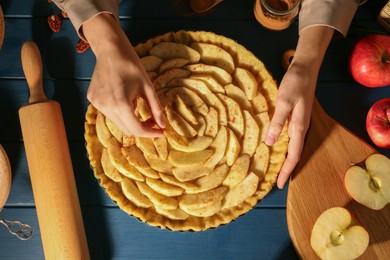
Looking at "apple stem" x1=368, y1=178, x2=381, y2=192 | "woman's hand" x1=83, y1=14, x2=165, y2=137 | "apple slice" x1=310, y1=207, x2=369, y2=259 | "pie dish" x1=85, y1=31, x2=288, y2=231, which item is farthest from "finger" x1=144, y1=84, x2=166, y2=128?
"apple stem" x1=368, y1=178, x2=381, y2=192

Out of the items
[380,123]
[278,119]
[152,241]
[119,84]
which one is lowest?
[152,241]

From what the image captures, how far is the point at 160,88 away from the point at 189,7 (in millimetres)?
481

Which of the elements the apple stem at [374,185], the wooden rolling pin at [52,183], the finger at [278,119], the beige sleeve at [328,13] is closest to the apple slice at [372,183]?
the apple stem at [374,185]

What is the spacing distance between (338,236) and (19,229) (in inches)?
49.1

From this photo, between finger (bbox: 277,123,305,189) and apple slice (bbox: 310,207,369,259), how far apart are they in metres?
0.20

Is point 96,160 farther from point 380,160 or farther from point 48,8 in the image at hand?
point 380,160

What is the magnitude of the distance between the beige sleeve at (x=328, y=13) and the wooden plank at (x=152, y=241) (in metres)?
0.82

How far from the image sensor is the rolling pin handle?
1537mm

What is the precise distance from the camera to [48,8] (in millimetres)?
1720

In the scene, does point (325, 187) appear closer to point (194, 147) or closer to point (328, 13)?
point (194, 147)

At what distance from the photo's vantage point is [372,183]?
4.96ft

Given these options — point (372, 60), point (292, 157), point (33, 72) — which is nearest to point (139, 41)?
point (33, 72)

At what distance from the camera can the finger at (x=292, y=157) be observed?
137cm

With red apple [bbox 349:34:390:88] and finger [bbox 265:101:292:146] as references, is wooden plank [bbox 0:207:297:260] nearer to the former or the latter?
finger [bbox 265:101:292:146]
